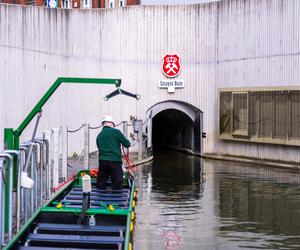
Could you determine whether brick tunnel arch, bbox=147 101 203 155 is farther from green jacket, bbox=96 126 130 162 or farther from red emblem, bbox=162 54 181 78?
green jacket, bbox=96 126 130 162

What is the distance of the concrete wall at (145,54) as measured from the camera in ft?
65.4

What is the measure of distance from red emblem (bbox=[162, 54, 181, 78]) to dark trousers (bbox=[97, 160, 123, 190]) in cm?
1374

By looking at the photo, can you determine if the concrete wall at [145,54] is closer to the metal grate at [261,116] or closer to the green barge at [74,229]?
the metal grate at [261,116]

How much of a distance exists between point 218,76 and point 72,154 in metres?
7.55

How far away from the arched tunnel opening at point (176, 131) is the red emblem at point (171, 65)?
2.47m

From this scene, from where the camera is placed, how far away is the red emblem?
82.9 feet

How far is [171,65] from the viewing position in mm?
25281

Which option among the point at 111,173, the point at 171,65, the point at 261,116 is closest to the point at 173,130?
the point at 171,65

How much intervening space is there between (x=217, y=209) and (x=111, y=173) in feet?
8.08

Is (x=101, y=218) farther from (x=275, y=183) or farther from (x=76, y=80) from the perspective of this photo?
(x=275, y=183)

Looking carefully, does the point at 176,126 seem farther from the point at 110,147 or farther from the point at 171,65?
the point at 110,147

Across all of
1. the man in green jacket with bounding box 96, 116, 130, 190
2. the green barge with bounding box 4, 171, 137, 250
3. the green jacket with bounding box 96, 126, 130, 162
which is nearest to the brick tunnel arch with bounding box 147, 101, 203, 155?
the man in green jacket with bounding box 96, 116, 130, 190

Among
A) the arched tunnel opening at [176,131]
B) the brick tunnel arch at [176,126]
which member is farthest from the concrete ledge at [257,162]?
the arched tunnel opening at [176,131]

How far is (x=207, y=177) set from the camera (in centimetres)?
1797
